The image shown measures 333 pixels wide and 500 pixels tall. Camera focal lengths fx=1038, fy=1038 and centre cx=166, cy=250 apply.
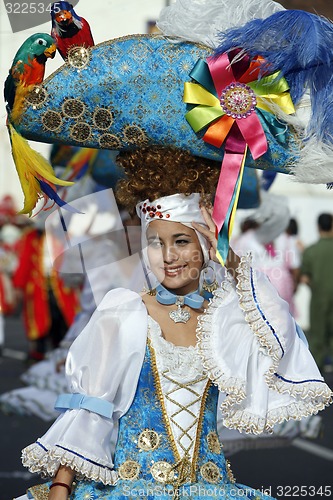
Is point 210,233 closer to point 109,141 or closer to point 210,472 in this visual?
point 109,141

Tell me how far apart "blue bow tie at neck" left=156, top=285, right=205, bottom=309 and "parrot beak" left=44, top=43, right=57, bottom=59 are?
0.89m

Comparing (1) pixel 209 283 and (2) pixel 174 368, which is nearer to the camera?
(2) pixel 174 368

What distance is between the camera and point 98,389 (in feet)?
11.3

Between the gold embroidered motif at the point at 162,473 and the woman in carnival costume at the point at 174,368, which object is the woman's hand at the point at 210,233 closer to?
the woman in carnival costume at the point at 174,368

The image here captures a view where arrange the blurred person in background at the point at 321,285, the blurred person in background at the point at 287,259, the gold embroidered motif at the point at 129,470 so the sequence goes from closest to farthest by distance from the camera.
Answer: the gold embroidered motif at the point at 129,470 < the blurred person in background at the point at 287,259 < the blurred person in background at the point at 321,285

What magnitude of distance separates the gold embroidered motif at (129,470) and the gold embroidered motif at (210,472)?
0.77 feet

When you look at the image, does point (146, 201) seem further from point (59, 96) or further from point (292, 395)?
point (292, 395)

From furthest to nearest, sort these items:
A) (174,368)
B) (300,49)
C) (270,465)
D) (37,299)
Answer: (37,299)
(270,465)
(174,368)
(300,49)

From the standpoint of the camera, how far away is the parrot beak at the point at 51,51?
3.41m

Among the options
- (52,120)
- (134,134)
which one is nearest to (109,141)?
(134,134)

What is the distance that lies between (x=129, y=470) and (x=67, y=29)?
1482 mm

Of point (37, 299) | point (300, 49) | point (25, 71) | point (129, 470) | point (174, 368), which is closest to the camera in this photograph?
point (300, 49)

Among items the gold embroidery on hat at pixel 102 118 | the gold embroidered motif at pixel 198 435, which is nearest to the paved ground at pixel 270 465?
the gold embroidered motif at pixel 198 435

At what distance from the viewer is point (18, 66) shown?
3.38 m
